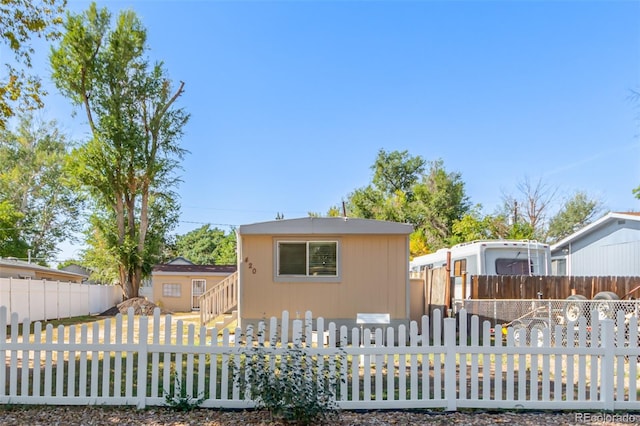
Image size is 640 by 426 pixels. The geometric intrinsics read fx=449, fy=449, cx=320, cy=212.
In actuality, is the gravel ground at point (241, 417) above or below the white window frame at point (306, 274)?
below

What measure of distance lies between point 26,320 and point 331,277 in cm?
635

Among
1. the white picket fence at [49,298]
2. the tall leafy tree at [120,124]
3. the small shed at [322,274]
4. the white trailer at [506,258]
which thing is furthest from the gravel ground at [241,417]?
the tall leafy tree at [120,124]

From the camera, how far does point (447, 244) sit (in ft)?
98.9

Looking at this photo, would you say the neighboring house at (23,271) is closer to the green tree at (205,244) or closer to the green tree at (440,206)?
the green tree at (205,244)

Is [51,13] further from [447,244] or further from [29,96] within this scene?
[447,244]

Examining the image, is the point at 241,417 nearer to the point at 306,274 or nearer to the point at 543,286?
the point at 306,274

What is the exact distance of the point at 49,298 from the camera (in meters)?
15.6

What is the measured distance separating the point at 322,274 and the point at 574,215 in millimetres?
32975

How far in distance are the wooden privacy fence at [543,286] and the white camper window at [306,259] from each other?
3560 mm

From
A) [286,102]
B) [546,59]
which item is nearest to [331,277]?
[546,59]

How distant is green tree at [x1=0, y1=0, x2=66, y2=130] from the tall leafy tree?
13.2 metres

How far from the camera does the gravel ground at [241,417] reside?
4.14 m

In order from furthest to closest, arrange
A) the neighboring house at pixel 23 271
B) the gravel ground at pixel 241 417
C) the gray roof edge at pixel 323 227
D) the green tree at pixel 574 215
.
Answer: the green tree at pixel 574 215 < the neighboring house at pixel 23 271 < the gray roof edge at pixel 323 227 < the gravel ground at pixel 241 417

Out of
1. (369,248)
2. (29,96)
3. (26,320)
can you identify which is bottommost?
(26,320)
